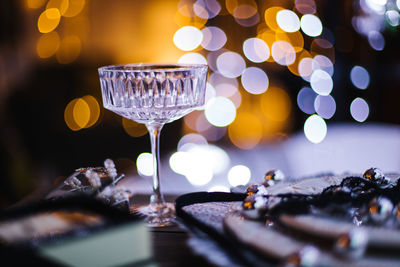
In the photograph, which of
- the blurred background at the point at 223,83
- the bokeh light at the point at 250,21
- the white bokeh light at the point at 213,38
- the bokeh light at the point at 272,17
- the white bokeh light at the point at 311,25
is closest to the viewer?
the blurred background at the point at 223,83

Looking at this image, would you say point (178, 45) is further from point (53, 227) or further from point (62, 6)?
point (53, 227)

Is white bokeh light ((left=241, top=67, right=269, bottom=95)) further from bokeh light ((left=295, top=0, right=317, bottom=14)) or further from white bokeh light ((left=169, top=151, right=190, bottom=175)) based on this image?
white bokeh light ((left=169, top=151, right=190, bottom=175))

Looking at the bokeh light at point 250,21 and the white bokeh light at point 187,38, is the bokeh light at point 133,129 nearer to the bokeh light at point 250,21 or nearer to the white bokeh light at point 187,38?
the white bokeh light at point 187,38

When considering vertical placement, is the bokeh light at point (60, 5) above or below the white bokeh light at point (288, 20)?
above

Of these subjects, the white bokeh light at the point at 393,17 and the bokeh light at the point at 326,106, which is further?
the bokeh light at the point at 326,106

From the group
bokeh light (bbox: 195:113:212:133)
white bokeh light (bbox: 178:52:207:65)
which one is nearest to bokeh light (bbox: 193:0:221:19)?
white bokeh light (bbox: 178:52:207:65)

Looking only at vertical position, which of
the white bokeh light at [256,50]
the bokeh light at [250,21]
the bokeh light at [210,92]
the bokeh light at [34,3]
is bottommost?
the bokeh light at [210,92]

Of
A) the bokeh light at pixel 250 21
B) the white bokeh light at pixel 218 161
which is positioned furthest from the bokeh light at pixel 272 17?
the white bokeh light at pixel 218 161
